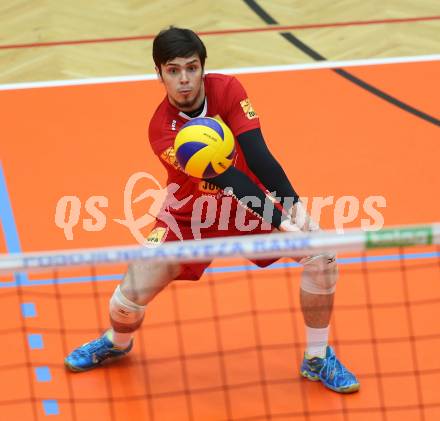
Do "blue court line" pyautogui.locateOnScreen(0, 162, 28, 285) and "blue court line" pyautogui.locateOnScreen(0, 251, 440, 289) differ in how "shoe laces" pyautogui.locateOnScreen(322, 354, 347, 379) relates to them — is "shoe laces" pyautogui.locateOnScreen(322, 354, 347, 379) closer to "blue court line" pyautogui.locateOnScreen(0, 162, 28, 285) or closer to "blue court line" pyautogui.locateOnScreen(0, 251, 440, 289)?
"blue court line" pyautogui.locateOnScreen(0, 251, 440, 289)

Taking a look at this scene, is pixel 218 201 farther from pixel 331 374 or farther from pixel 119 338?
pixel 331 374

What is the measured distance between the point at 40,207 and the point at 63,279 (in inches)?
40.6

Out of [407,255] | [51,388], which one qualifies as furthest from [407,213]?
[51,388]

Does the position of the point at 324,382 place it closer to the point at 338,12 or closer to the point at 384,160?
the point at 384,160

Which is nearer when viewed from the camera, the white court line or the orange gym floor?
the orange gym floor

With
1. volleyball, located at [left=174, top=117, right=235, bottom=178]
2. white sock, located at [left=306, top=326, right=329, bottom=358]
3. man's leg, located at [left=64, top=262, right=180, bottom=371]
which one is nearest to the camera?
volleyball, located at [left=174, top=117, right=235, bottom=178]

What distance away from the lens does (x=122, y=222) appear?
23.7 ft

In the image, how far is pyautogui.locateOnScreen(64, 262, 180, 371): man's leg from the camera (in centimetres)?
539

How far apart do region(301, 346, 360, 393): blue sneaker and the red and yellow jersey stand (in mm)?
935

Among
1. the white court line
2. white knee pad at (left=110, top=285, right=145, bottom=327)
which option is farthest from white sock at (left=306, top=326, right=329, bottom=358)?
the white court line

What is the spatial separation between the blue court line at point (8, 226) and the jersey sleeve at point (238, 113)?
1.99 m

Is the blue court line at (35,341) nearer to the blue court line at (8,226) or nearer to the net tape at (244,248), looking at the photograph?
the blue court line at (8,226)

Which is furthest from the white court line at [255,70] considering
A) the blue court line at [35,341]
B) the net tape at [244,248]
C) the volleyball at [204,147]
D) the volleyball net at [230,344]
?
the net tape at [244,248]

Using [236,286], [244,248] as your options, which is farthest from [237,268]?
[244,248]
